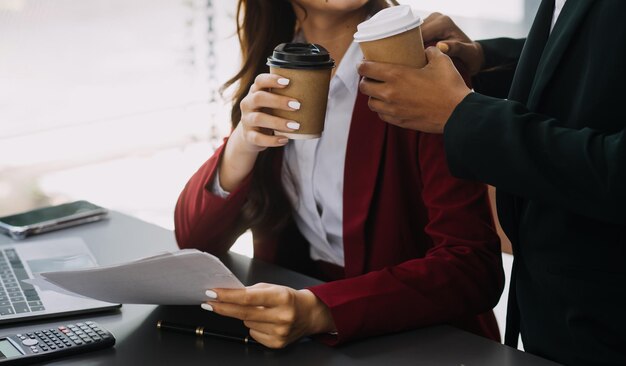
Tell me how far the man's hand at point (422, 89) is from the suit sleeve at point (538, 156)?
0.04 m

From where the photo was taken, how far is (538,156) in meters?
1.09

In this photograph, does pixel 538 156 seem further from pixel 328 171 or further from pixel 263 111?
pixel 328 171

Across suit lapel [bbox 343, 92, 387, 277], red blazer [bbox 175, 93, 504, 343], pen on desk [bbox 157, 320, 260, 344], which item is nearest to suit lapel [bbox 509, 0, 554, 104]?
red blazer [bbox 175, 93, 504, 343]

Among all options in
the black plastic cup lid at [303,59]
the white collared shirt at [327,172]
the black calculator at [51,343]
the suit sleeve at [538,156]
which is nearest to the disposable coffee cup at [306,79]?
the black plastic cup lid at [303,59]

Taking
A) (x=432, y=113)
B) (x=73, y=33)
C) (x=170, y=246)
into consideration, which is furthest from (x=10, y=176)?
(x=432, y=113)

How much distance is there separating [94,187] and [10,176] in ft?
1.36

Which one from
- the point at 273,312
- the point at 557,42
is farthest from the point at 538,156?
the point at 273,312

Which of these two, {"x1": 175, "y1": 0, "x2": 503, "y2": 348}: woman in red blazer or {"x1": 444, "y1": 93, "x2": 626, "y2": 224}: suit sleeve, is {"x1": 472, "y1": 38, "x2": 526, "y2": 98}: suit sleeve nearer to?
{"x1": 175, "y1": 0, "x2": 503, "y2": 348}: woman in red blazer

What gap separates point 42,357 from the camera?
118 centimetres

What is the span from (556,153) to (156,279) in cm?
59

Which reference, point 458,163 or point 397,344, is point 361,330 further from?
point 458,163

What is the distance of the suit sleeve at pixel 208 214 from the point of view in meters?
1.63

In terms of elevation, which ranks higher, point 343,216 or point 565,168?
point 565,168

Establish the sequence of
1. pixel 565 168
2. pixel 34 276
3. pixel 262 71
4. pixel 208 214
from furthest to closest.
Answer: pixel 262 71, pixel 208 214, pixel 34 276, pixel 565 168
